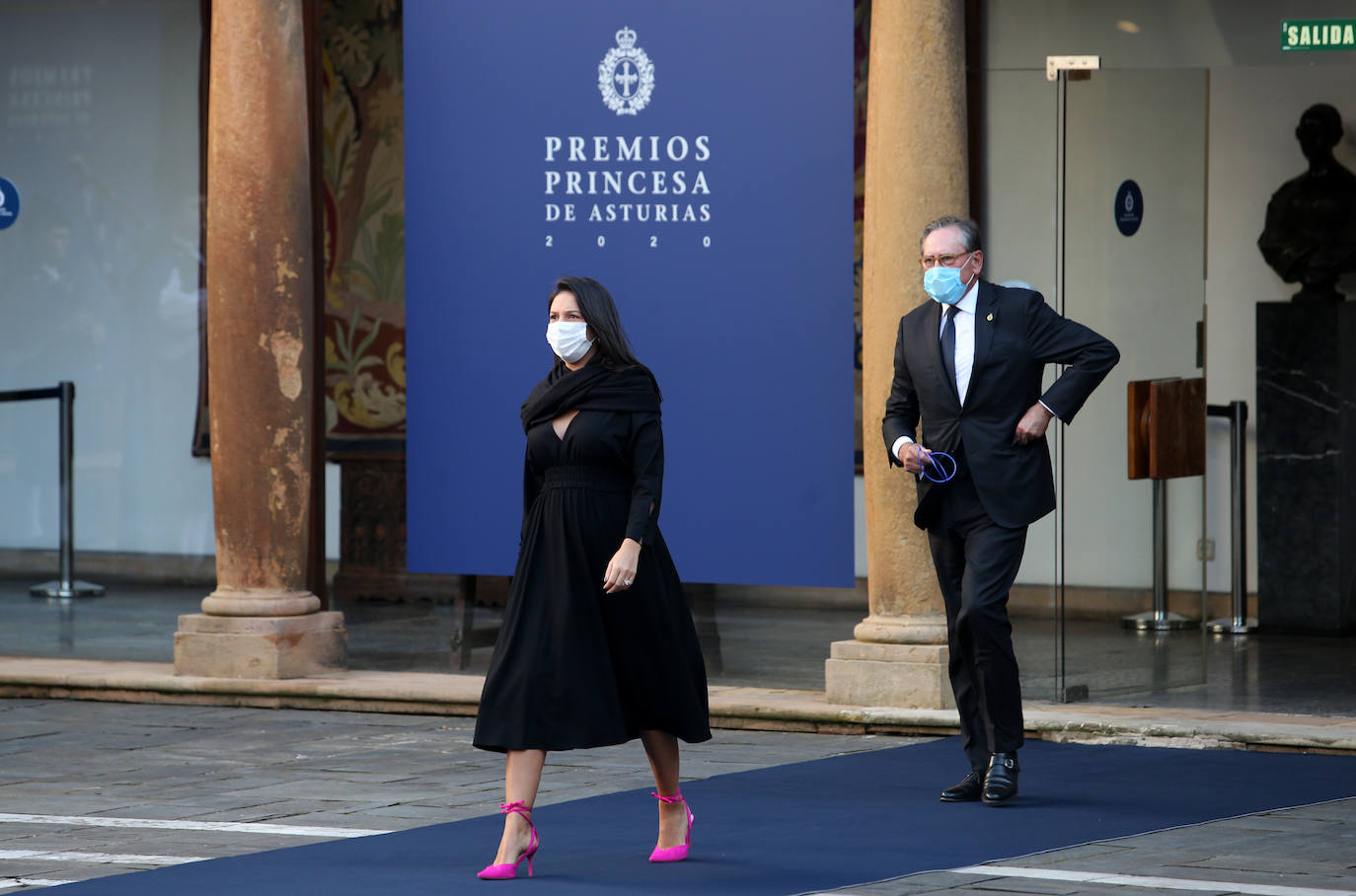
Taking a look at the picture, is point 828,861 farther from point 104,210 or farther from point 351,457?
point 104,210

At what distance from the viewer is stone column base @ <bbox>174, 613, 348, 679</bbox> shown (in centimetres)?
931

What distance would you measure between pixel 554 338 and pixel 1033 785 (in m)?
2.25

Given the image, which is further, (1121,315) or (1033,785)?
(1121,315)

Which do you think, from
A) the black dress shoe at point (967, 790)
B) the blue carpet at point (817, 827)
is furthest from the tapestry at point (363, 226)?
the black dress shoe at point (967, 790)

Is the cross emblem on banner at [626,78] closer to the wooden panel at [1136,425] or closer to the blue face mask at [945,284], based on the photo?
the wooden panel at [1136,425]

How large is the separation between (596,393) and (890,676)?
288 cm

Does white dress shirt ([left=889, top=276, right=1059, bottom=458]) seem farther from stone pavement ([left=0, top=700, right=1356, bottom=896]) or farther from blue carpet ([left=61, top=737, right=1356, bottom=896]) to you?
stone pavement ([left=0, top=700, right=1356, bottom=896])

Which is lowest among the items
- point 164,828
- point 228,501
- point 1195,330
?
point 164,828

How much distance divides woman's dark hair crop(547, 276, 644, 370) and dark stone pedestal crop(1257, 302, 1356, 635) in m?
6.04

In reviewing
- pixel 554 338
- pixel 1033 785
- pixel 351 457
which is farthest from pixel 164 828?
pixel 351 457

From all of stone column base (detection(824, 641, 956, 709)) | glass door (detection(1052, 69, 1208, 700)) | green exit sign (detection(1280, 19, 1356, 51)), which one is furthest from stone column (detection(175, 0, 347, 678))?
green exit sign (detection(1280, 19, 1356, 51))

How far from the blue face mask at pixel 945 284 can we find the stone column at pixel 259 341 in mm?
3374

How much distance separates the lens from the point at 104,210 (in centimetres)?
1262

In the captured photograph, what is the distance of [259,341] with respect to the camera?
9.31m
